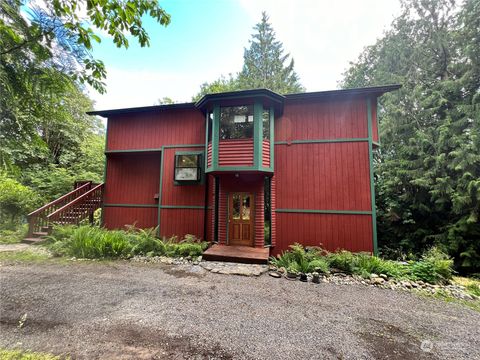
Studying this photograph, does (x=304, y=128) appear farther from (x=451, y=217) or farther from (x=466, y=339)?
(x=451, y=217)

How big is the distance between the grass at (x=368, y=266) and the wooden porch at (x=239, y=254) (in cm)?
46

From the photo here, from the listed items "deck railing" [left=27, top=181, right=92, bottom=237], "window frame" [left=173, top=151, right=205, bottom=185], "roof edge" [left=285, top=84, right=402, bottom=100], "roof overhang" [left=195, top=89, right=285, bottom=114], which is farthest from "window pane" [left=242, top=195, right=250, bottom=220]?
"deck railing" [left=27, top=181, right=92, bottom=237]

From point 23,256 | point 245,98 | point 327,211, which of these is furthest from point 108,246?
point 327,211

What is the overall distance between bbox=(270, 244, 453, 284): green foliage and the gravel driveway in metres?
0.75

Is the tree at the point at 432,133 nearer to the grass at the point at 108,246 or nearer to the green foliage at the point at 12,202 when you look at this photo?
the grass at the point at 108,246

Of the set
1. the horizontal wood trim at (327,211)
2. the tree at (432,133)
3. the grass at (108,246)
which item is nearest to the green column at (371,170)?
the horizontal wood trim at (327,211)

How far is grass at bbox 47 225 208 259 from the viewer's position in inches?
243

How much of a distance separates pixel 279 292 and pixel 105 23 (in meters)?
5.59

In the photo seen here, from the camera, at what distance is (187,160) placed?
8.38m

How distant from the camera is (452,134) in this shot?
8.00 metres

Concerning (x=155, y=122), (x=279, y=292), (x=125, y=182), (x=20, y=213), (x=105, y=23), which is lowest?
(x=279, y=292)

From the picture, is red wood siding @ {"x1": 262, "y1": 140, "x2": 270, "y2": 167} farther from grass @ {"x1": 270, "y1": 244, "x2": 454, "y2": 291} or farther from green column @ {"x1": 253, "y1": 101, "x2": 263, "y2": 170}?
grass @ {"x1": 270, "y1": 244, "x2": 454, "y2": 291}

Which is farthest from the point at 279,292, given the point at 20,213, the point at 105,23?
the point at 20,213

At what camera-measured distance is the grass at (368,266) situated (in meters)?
5.12
